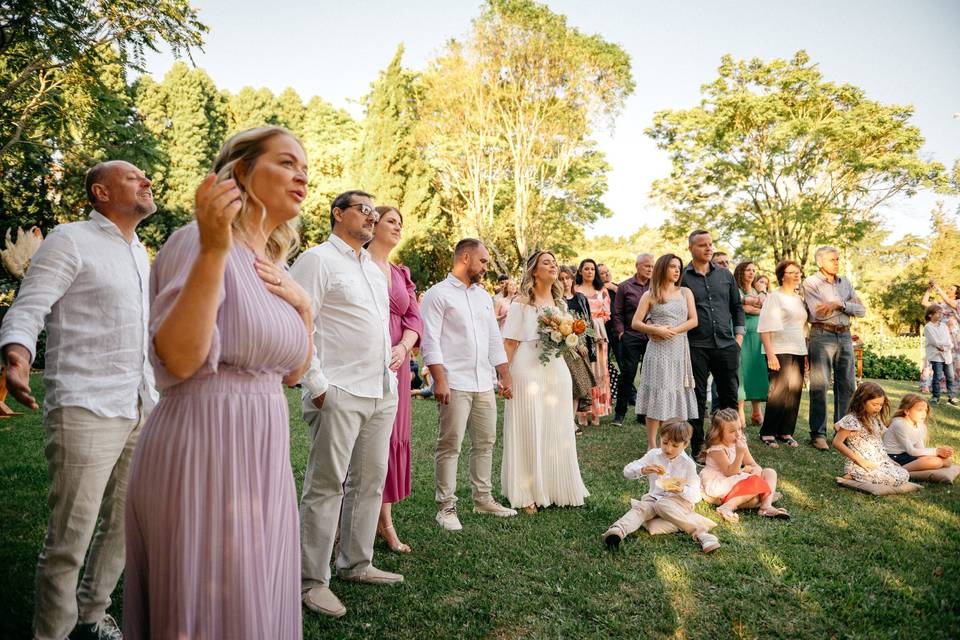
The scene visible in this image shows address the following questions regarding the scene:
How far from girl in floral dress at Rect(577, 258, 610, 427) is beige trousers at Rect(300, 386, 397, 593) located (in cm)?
620

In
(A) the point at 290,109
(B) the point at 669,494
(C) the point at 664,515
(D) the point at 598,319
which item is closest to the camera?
(C) the point at 664,515

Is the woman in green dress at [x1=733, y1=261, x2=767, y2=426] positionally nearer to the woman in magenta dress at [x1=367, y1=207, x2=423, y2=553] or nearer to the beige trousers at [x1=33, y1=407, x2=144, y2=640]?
the woman in magenta dress at [x1=367, y1=207, x2=423, y2=553]

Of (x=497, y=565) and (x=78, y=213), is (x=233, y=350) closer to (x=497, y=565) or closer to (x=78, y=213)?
(x=497, y=565)

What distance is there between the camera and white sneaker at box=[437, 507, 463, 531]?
490 cm

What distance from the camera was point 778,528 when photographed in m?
4.79

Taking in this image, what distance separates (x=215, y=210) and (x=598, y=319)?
879cm

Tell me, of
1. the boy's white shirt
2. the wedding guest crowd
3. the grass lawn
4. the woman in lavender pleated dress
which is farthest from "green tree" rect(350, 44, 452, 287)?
the woman in lavender pleated dress

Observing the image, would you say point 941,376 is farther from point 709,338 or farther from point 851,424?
point 709,338

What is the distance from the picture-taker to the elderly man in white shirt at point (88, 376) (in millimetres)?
2736

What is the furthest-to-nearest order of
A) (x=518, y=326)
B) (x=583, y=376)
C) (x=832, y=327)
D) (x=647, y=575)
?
(x=832, y=327) → (x=583, y=376) → (x=518, y=326) → (x=647, y=575)

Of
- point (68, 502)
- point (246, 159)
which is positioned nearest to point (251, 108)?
point (68, 502)

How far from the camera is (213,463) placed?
173 cm

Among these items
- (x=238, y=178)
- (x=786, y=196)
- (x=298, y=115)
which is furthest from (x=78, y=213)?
(x=298, y=115)

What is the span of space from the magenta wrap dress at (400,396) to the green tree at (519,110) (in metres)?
20.7
